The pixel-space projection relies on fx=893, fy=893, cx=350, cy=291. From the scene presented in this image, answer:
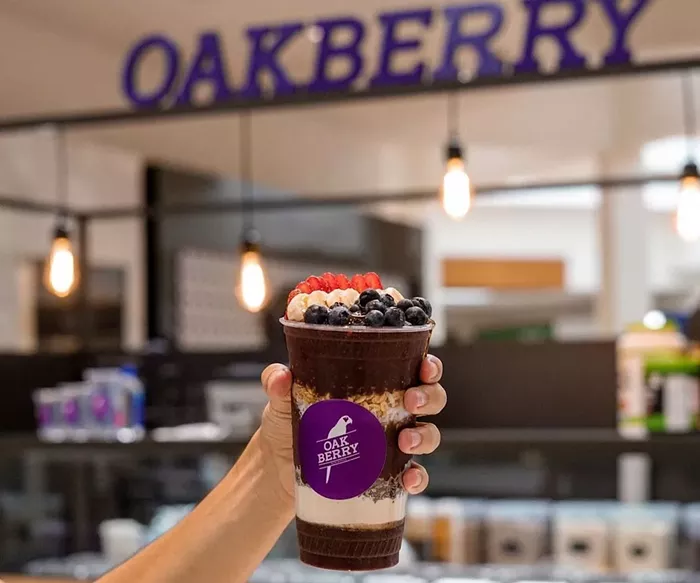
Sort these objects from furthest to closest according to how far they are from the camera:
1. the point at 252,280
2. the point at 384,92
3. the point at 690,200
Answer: the point at 252,280 → the point at 690,200 → the point at 384,92

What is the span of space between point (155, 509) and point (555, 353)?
5.68 feet

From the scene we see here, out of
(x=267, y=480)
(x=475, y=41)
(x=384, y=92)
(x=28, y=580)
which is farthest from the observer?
(x=475, y=41)

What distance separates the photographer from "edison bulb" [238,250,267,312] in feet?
13.5

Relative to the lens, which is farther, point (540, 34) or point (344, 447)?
point (540, 34)

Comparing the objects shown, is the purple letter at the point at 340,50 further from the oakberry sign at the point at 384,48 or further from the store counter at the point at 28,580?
the store counter at the point at 28,580

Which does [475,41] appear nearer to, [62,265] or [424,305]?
[62,265]

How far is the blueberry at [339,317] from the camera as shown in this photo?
0.99m

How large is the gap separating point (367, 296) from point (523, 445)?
5.54ft

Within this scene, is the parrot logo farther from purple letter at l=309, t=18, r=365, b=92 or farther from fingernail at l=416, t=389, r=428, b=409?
purple letter at l=309, t=18, r=365, b=92

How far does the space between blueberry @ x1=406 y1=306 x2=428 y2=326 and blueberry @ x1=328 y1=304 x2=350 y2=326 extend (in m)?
0.07

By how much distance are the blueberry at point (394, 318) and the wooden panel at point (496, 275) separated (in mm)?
11304

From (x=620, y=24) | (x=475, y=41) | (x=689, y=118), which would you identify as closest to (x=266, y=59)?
(x=475, y=41)

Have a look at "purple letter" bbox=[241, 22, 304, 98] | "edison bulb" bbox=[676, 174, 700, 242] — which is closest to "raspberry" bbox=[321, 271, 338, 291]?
"edison bulb" bbox=[676, 174, 700, 242]

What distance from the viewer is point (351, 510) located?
992 mm
